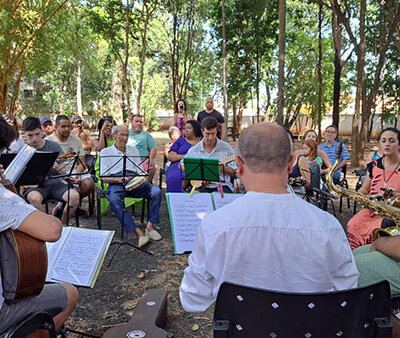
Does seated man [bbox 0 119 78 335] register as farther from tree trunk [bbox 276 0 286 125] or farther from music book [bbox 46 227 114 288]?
tree trunk [bbox 276 0 286 125]

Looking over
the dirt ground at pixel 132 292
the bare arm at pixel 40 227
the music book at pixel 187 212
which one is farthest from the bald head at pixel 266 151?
the music book at pixel 187 212

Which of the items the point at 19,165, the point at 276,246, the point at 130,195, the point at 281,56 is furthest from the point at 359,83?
the point at 276,246

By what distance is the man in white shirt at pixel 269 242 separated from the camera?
1.36m

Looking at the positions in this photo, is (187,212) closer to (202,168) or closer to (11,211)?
(202,168)

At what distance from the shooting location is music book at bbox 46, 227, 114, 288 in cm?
263

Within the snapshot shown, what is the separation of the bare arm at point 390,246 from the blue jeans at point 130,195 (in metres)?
3.39

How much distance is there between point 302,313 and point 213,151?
4110mm

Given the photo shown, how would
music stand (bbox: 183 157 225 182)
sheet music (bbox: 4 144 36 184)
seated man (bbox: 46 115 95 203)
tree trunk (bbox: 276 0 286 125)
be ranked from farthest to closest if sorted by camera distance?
1. tree trunk (bbox: 276 0 286 125)
2. seated man (bbox: 46 115 95 203)
3. music stand (bbox: 183 157 225 182)
4. sheet music (bbox: 4 144 36 184)

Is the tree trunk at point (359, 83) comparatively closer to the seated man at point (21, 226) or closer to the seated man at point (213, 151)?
the seated man at point (213, 151)

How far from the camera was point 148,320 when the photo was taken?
2.70 meters

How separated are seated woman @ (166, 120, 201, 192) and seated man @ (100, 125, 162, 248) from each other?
73 centimetres

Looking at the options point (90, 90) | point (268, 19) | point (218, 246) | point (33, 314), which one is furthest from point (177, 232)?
point (90, 90)

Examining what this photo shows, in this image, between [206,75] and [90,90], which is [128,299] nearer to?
[206,75]

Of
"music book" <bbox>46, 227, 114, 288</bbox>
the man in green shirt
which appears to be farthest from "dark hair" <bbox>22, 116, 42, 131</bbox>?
"music book" <bbox>46, 227, 114, 288</bbox>
